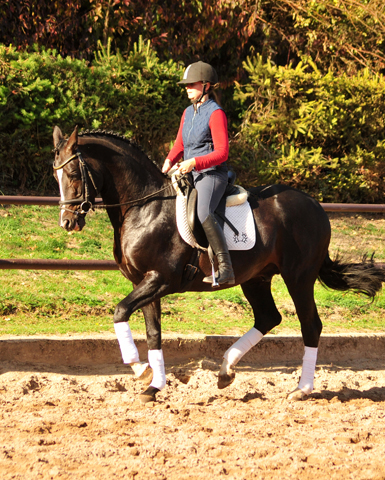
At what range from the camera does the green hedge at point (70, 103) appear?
8875mm

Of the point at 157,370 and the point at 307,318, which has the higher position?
the point at 307,318

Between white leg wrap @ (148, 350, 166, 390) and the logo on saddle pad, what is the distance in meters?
0.96

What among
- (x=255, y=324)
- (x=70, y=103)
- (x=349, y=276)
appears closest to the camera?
(x=255, y=324)

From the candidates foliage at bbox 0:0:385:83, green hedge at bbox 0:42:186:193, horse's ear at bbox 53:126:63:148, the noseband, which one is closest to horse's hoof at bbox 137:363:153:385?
the noseband

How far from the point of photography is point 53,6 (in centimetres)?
1043

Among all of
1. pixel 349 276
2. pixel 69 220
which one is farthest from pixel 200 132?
pixel 349 276

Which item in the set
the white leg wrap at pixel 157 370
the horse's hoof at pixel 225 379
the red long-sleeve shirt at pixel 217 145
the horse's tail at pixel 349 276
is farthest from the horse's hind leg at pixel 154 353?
the horse's tail at pixel 349 276

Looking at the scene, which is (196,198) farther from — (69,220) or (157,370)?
(157,370)

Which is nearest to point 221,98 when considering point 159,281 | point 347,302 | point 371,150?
point 371,150

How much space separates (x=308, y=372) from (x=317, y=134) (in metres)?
6.86

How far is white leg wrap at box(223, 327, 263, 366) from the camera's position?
4.92 m

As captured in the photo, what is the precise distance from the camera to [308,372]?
495cm

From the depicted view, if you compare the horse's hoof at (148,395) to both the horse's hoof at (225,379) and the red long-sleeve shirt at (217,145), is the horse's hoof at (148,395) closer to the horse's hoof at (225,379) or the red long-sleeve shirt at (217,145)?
the horse's hoof at (225,379)

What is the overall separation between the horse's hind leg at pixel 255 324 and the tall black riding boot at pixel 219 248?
79 cm
